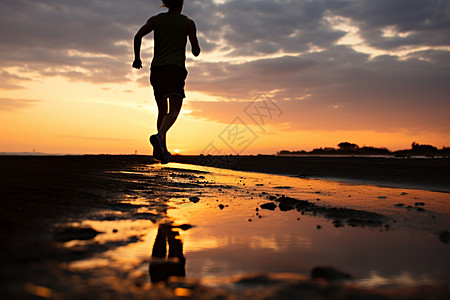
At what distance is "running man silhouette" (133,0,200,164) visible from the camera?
5.29 metres

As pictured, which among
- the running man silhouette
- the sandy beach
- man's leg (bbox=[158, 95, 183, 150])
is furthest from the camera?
man's leg (bbox=[158, 95, 183, 150])

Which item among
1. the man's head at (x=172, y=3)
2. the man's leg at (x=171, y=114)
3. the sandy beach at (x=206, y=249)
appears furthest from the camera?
the man's leg at (x=171, y=114)

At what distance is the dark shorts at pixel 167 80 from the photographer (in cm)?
534

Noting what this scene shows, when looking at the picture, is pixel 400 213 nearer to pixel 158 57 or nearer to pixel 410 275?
pixel 410 275

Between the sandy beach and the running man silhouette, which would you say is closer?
the sandy beach

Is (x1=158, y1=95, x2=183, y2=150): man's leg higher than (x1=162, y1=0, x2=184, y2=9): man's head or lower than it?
lower

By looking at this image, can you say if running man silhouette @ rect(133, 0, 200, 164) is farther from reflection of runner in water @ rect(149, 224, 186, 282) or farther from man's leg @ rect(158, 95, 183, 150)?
reflection of runner in water @ rect(149, 224, 186, 282)

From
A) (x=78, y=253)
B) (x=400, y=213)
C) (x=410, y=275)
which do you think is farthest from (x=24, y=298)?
(x=400, y=213)

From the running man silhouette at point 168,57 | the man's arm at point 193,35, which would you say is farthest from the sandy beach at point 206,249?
the man's arm at point 193,35

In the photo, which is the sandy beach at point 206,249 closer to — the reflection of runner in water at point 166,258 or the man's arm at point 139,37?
the reflection of runner in water at point 166,258

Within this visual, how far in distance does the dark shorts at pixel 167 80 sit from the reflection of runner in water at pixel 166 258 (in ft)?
10.1

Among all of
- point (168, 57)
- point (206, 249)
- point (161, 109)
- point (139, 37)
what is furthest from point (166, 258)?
point (139, 37)

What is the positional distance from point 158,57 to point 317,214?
137 inches

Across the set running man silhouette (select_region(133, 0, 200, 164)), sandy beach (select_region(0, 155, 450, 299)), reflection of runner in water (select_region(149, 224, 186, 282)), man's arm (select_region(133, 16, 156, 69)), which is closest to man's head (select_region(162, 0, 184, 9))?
running man silhouette (select_region(133, 0, 200, 164))
